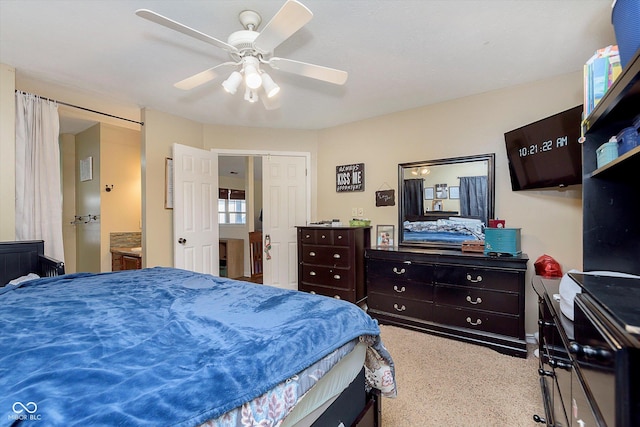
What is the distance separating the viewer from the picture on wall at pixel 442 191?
125 inches

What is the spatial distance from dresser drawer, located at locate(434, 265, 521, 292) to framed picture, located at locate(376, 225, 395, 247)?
2.77 ft

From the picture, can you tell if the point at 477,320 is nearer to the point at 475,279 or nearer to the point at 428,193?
the point at 475,279

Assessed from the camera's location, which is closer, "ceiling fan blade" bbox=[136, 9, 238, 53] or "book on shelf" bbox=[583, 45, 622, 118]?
"book on shelf" bbox=[583, 45, 622, 118]

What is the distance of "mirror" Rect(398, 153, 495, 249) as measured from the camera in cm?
297

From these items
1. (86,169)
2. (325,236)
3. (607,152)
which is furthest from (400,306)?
(86,169)

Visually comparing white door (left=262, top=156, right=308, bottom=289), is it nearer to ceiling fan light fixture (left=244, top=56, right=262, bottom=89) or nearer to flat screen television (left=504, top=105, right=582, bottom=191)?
ceiling fan light fixture (left=244, top=56, right=262, bottom=89)

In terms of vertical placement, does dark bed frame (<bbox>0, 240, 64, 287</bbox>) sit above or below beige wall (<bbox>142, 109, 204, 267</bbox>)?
below

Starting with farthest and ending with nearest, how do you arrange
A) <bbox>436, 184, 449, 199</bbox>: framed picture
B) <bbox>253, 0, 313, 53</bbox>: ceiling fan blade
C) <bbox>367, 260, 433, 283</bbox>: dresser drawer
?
<bbox>436, 184, 449, 199</bbox>: framed picture, <bbox>367, 260, 433, 283</bbox>: dresser drawer, <bbox>253, 0, 313, 53</bbox>: ceiling fan blade

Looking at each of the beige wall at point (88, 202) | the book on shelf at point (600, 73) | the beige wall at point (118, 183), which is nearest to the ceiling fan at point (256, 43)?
the book on shelf at point (600, 73)

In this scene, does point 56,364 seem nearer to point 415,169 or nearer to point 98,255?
point 415,169

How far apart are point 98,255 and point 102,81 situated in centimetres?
261

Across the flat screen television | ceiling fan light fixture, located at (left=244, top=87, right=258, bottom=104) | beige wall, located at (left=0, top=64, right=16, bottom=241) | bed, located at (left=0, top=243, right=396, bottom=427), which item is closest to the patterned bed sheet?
bed, located at (left=0, top=243, right=396, bottom=427)

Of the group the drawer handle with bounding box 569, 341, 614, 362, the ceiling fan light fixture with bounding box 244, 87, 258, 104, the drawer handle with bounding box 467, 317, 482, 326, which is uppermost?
the ceiling fan light fixture with bounding box 244, 87, 258, 104

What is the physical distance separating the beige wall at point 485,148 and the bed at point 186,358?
2.24m
